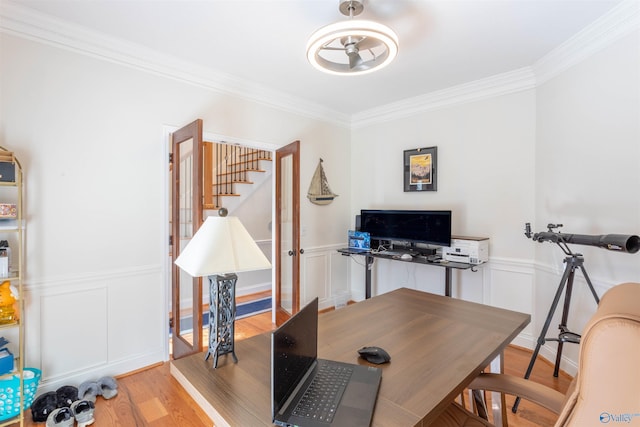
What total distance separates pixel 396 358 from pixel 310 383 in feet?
1.20

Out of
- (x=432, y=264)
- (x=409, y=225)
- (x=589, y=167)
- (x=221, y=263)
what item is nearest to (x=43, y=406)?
(x=221, y=263)

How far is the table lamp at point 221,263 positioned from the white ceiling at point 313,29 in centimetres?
155

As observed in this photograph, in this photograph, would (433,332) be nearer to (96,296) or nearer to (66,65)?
(96,296)

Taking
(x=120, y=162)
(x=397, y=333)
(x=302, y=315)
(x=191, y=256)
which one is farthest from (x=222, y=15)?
(x=397, y=333)

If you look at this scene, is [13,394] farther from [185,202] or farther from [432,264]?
[432,264]

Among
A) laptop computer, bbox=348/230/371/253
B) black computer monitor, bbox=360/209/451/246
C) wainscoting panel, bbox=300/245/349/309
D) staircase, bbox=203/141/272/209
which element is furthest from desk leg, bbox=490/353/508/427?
staircase, bbox=203/141/272/209

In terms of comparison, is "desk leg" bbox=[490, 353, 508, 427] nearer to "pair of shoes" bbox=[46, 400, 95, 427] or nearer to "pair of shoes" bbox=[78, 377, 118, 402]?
"pair of shoes" bbox=[46, 400, 95, 427]

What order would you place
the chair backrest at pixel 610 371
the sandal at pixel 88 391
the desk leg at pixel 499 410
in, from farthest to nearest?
the sandal at pixel 88 391 → the desk leg at pixel 499 410 → the chair backrest at pixel 610 371

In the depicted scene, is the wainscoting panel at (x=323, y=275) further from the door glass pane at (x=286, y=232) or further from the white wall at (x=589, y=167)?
the white wall at (x=589, y=167)

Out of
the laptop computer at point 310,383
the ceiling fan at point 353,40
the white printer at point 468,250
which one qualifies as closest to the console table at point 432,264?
the white printer at point 468,250

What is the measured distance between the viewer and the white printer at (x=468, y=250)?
2973mm

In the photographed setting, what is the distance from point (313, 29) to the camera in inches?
87.7

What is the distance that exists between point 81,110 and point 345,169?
2.91 metres

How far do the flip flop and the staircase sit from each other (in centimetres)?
224
